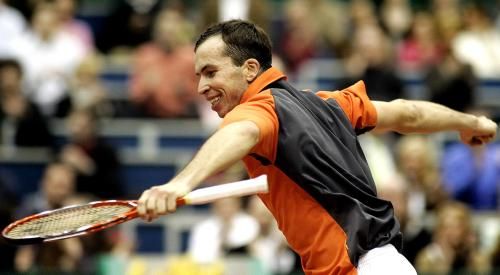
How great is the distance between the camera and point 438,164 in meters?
11.8

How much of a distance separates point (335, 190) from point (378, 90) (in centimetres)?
639

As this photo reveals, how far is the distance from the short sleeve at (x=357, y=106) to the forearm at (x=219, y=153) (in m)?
0.97

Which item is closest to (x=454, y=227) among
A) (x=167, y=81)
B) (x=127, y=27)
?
(x=167, y=81)

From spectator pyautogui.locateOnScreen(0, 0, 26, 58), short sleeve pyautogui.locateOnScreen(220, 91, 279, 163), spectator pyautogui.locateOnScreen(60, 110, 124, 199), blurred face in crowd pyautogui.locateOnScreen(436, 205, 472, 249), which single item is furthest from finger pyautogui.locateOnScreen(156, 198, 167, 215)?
spectator pyautogui.locateOnScreen(0, 0, 26, 58)

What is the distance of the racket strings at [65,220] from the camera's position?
5.54 metres

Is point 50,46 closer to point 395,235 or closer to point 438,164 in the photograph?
point 438,164

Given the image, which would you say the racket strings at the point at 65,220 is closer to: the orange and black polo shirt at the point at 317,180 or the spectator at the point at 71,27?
the orange and black polo shirt at the point at 317,180

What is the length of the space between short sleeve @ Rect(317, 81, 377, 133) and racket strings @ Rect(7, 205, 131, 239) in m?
1.20

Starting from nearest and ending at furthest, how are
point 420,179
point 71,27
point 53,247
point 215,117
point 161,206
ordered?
point 161,206
point 53,247
point 420,179
point 215,117
point 71,27

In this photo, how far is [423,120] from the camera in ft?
21.2

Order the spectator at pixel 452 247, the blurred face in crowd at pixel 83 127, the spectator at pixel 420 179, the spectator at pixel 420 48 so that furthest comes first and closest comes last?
the spectator at pixel 420 48 → the blurred face in crowd at pixel 83 127 → the spectator at pixel 420 179 → the spectator at pixel 452 247

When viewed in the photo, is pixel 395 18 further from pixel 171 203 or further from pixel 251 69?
pixel 171 203

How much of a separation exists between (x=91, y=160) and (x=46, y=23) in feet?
7.71

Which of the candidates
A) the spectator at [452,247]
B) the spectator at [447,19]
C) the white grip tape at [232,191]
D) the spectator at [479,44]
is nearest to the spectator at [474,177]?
the spectator at [452,247]
